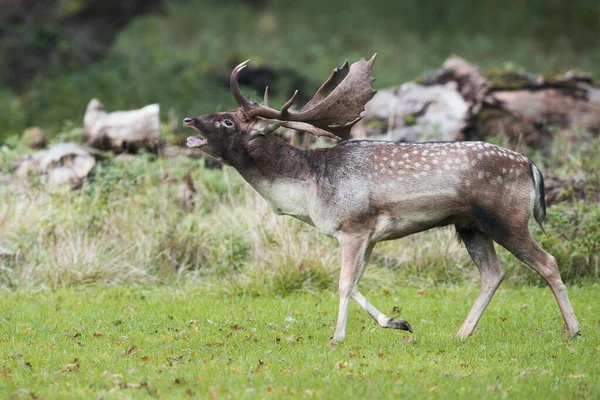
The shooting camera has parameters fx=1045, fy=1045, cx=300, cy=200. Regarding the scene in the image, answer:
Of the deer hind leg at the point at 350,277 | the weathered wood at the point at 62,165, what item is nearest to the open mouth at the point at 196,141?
the deer hind leg at the point at 350,277

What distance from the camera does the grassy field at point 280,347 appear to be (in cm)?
774

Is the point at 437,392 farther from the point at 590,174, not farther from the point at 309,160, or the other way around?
the point at 590,174

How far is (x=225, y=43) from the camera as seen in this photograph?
3588cm

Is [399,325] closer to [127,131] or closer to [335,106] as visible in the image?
[335,106]

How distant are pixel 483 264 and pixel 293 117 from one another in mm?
2338

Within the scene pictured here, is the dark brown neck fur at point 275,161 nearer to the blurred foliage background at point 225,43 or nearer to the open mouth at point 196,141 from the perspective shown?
the open mouth at point 196,141

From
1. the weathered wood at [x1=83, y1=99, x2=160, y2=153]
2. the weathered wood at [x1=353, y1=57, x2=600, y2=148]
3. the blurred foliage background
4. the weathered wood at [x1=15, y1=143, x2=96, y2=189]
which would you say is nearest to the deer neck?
the weathered wood at [x1=15, y1=143, x2=96, y2=189]

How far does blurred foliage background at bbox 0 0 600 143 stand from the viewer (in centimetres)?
2338

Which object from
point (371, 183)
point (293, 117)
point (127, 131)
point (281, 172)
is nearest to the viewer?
point (371, 183)

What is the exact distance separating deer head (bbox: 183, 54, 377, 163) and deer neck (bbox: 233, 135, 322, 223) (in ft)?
0.43

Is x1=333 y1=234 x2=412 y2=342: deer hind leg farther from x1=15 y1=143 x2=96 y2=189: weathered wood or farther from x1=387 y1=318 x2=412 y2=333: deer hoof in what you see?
x1=15 y1=143 x2=96 y2=189: weathered wood

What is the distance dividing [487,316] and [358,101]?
2.84 meters

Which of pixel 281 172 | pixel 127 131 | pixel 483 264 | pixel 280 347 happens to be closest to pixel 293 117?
pixel 281 172

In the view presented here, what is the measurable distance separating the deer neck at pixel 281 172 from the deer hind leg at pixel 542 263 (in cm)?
195
